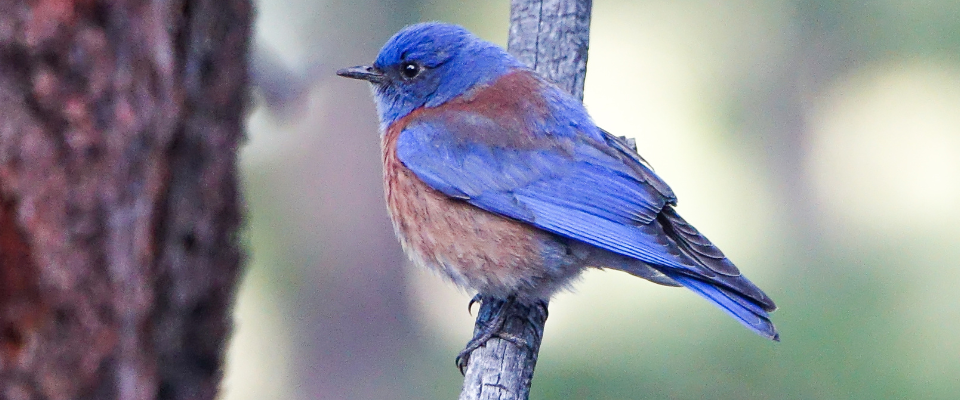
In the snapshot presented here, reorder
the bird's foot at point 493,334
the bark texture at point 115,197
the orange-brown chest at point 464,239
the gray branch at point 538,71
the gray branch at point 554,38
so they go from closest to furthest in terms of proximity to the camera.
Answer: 1. the bark texture at point 115,197
2. the gray branch at point 538,71
3. the bird's foot at point 493,334
4. the orange-brown chest at point 464,239
5. the gray branch at point 554,38

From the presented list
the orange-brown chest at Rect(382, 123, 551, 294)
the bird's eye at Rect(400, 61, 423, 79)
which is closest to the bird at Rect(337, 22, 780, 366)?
the orange-brown chest at Rect(382, 123, 551, 294)

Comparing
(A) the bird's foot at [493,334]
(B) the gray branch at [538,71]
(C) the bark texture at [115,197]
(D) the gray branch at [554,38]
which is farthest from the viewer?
(D) the gray branch at [554,38]

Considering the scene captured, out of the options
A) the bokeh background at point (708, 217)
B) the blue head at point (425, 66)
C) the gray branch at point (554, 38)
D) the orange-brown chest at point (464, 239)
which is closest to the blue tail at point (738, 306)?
the orange-brown chest at point (464, 239)

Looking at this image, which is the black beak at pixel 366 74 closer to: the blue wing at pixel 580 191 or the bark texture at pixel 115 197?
the blue wing at pixel 580 191

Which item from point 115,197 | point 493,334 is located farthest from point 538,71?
point 115,197

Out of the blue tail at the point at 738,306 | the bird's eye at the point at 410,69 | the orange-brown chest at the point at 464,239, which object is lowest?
the blue tail at the point at 738,306

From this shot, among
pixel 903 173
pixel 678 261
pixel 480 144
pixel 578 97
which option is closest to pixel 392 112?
pixel 480 144

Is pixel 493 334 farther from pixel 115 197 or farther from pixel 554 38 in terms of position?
pixel 115 197
